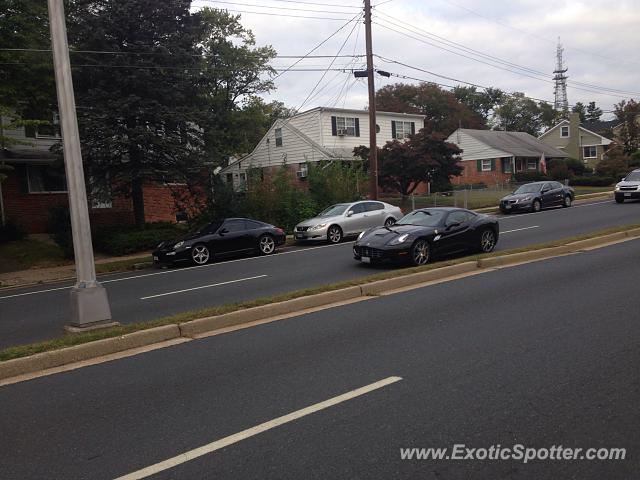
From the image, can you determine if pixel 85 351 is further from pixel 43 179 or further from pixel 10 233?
pixel 43 179

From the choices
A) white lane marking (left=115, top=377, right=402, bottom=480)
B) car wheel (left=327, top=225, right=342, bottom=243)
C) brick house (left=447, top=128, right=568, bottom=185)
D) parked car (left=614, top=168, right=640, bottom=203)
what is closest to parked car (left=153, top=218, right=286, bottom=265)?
car wheel (left=327, top=225, right=342, bottom=243)

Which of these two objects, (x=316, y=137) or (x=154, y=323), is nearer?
(x=154, y=323)

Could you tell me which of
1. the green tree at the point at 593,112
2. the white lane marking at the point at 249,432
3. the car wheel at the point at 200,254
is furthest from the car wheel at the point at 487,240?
the green tree at the point at 593,112

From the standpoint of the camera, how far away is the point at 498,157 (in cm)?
5191

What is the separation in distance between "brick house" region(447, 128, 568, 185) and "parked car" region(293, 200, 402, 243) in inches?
1277

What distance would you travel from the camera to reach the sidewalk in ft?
50.8

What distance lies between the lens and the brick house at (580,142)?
63.8m

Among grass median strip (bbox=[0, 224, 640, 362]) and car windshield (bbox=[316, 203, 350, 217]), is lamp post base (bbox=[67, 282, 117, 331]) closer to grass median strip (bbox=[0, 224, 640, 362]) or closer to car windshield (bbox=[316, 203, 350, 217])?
grass median strip (bbox=[0, 224, 640, 362])

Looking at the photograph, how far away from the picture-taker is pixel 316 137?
35.9 metres

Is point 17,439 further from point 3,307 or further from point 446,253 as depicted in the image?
point 446,253

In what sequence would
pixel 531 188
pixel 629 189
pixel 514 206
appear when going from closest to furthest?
pixel 514 206 < pixel 629 189 < pixel 531 188

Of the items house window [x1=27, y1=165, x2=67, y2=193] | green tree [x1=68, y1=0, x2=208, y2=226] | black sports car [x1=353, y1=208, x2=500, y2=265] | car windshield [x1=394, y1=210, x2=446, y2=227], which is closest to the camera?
black sports car [x1=353, y1=208, x2=500, y2=265]

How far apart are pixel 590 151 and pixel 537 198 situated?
147ft

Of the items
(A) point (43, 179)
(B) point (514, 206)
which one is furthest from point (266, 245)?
(B) point (514, 206)
